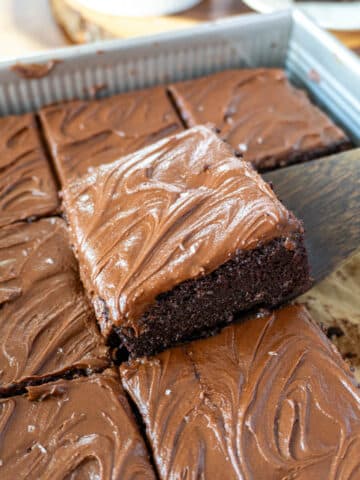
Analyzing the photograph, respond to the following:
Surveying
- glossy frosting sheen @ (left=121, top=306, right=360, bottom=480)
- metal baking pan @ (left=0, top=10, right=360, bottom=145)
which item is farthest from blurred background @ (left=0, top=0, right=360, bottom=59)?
glossy frosting sheen @ (left=121, top=306, right=360, bottom=480)

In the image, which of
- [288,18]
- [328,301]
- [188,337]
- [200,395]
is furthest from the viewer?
[288,18]

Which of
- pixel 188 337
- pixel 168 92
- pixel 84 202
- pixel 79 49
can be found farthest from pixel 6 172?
pixel 188 337

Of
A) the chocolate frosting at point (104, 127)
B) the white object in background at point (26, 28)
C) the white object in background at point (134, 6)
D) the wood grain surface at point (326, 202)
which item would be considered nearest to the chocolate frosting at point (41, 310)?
the chocolate frosting at point (104, 127)

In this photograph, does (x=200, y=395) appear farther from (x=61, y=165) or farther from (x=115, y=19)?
(x=115, y=19)

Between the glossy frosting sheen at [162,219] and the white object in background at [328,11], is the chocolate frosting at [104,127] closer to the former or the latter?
the glossy frosting sheen at [162,219]

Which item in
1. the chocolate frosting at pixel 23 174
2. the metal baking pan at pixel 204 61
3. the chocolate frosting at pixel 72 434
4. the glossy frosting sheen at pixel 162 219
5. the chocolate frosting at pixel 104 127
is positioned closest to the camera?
the chocolate frosting at pixel 72 434

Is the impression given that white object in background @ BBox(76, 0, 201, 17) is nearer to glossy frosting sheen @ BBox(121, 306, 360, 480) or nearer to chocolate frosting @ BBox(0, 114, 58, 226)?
chocolate frosting @ BBox(0, 114, 58, 226)

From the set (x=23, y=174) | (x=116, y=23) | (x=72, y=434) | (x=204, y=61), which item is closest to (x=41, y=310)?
(x=72, y=434)
